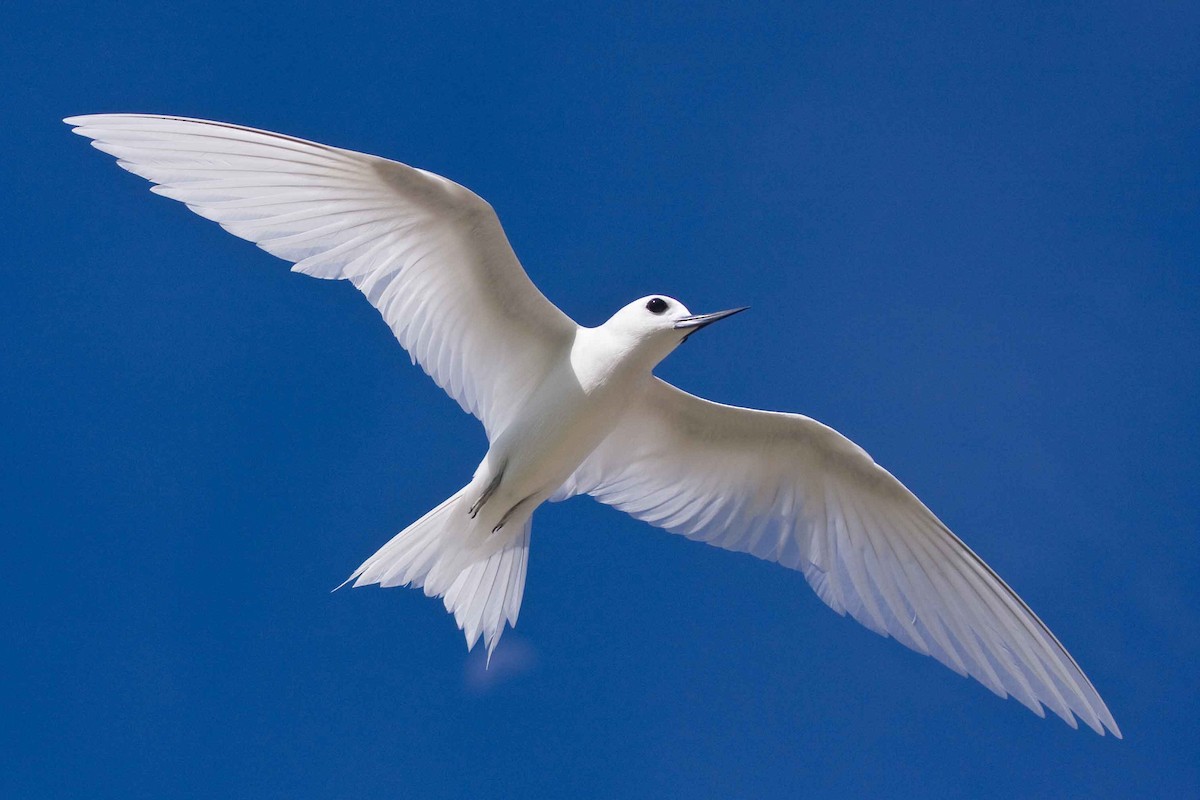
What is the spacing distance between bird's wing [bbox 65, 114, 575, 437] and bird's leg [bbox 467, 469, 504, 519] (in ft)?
1.75

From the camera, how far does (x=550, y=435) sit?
10.7 m

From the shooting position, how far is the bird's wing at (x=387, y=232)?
9.88m

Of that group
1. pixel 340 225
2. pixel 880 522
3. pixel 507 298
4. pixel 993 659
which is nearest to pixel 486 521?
pixel 507 298

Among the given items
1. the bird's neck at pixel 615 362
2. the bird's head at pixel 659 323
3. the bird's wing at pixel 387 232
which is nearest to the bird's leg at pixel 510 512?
the bird's wing at pixel 387 232

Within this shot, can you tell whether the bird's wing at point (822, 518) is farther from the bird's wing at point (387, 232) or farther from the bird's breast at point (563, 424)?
the bird's wing at point (387, 232)

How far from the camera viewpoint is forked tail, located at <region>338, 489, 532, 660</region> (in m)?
10.8

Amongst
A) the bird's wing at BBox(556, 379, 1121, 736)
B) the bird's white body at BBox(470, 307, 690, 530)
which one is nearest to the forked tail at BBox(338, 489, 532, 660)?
the bird's white body at BBox(470, 307, 690, 530)

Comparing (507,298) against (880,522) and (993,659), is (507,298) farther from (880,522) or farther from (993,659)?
(993,659)

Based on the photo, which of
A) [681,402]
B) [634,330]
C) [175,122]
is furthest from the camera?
[681,402]

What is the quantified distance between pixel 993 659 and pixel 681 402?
3.19m

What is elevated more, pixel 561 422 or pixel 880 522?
pixel 880 522

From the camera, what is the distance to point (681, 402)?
11523 mm

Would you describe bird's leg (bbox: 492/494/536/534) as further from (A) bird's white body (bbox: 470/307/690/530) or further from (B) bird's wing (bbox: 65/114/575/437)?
(B) bird's wing (bbox: 65/114/575/437)

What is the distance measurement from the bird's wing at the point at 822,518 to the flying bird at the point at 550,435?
0.02m
